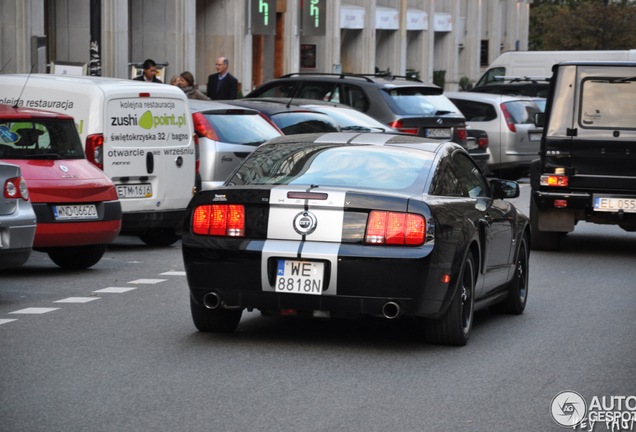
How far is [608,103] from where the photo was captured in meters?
13.1

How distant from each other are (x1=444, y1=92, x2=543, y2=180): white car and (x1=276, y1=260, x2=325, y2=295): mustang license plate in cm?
1686

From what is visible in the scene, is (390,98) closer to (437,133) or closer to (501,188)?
(437,133)

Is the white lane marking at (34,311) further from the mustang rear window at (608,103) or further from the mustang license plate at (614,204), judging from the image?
the mustang rear window at (608,103)

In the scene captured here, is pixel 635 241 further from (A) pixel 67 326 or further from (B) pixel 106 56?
(B) pixel 106 56

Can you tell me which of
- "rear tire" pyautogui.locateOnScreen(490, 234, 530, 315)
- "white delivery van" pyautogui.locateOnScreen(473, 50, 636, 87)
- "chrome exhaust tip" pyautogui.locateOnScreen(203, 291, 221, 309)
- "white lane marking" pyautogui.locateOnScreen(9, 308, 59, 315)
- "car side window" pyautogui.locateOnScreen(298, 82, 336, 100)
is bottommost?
"white lane marking" pyautogui.locateOnScreen(9, 308, 59, 315)

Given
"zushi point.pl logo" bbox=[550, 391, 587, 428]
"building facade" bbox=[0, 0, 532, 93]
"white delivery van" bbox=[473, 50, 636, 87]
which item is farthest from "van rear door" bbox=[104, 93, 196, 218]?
"white delivery van" bbox=[473, 50, 636, 87]

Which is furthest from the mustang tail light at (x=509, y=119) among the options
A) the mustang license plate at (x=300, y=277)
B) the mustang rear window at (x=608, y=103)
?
the mustang license plate at (x=300, y=277)

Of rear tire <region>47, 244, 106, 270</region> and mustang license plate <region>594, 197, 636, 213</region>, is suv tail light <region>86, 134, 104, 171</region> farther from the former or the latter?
mustang license plate <region>594, 197, 636, 213</region>

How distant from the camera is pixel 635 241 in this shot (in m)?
15.4

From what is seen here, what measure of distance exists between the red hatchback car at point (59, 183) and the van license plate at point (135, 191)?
1103mm

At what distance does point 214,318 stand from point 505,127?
1670 centimetres

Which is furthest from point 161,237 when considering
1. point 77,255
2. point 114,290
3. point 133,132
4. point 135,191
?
point 114,290

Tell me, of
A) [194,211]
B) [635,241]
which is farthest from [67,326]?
[635,241]

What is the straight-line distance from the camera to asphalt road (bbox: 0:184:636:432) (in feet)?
18.4
